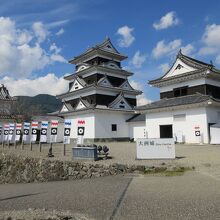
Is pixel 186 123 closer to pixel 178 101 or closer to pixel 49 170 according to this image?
pixel 178 101

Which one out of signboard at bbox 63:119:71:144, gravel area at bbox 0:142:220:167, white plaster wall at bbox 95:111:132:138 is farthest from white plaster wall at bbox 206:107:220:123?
signboard at bbox 63:119:71:144

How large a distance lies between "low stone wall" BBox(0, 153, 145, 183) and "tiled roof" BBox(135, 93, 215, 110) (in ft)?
54.3

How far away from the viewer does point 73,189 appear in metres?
8.71

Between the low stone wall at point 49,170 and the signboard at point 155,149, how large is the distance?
224 cm

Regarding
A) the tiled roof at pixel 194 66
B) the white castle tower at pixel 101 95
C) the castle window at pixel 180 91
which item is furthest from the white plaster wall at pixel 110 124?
the castle window at pixel 180 91

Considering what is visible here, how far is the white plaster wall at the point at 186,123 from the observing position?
25.8 metres

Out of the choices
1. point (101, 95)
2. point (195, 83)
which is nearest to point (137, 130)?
point (101, 95)

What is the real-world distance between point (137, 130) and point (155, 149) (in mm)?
21678

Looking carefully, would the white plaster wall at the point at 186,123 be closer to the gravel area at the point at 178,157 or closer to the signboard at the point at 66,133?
the gravel area at the point at 178,157

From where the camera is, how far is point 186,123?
89.0 ft

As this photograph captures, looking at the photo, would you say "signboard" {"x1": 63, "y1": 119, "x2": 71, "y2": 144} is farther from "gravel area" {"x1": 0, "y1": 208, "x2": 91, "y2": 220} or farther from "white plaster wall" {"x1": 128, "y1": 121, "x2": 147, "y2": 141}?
"white plaster wall" {"x1": 128, "y1": 121, "x2": 147, "y2": 141}

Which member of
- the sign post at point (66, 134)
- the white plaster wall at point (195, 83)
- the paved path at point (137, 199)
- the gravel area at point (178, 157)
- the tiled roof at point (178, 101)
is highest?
the white plaster wall at point (195, 83)

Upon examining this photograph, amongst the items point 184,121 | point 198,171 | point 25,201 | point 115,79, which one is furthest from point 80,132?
point 115,79

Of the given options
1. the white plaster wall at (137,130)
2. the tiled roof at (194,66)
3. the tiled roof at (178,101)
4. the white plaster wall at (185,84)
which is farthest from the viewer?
the white plaster wall at (137,130)
